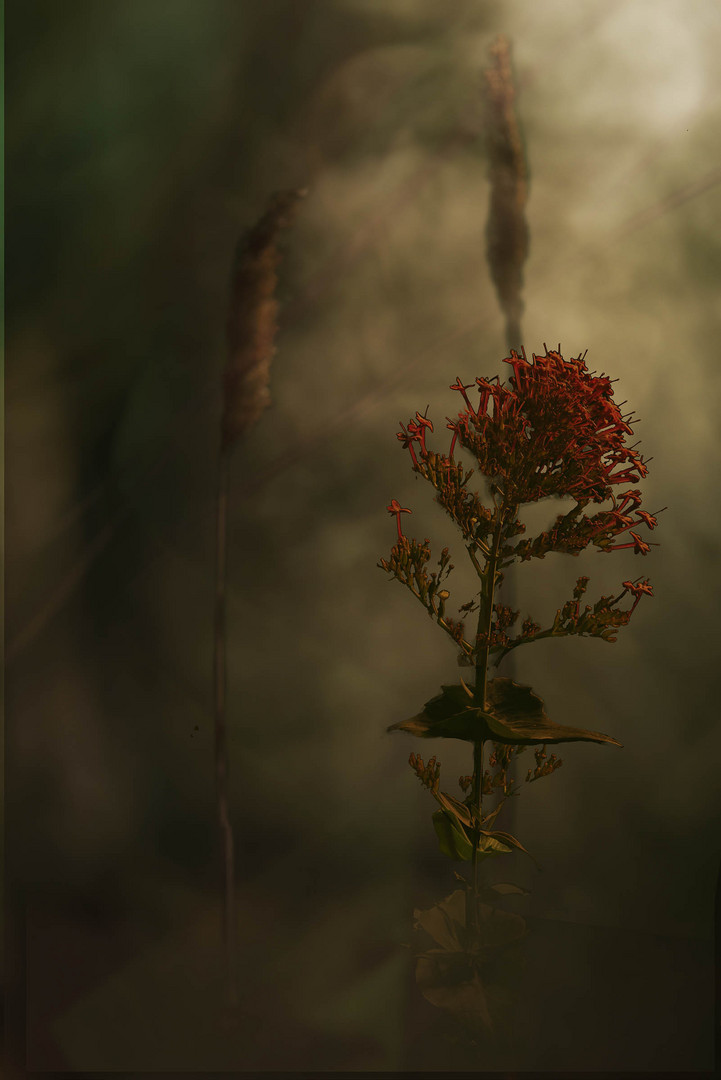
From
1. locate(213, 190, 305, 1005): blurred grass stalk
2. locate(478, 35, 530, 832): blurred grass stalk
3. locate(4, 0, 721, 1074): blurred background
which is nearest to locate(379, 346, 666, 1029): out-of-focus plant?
locate(4, 0, 721, 1074): blurred background

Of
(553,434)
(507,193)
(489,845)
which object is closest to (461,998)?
(489,845)

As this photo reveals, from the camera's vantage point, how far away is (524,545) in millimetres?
967

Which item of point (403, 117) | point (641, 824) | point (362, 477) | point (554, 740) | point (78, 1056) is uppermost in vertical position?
point (403, 117)

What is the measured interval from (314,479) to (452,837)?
68 centimetres

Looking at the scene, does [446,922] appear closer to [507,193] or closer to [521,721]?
[521,721]

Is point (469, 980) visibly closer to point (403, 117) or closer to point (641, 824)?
point (641, 824)

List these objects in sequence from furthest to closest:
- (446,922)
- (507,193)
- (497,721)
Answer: (507,193) → (446,922) → (497,721)

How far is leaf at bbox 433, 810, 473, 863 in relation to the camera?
0.98 metres

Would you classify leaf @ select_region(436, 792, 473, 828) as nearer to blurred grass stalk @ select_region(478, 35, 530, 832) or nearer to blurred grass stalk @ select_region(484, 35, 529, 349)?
blurred grass stalk @ select_region(478, 35, 530, 832)

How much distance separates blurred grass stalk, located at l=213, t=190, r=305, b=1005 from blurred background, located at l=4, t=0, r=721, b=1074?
2 centimetres

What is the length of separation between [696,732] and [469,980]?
23.4 inches

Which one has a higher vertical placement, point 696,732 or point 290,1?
point 290,1

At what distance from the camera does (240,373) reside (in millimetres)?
1453

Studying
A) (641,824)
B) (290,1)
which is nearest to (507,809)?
(641,824)
